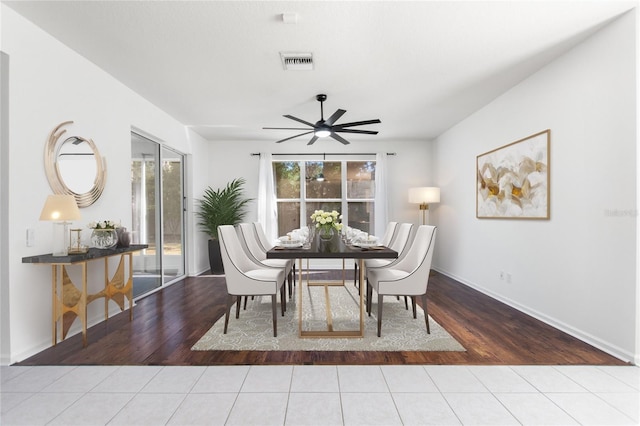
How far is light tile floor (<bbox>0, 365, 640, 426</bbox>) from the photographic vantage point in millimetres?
1793

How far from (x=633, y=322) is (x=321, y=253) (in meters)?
2.35

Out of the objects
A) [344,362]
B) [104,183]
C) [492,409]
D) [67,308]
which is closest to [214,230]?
[104,183]

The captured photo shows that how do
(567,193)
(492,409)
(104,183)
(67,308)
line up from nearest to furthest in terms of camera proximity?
(492,409) < (67,308) < (567,193) < (104,183)

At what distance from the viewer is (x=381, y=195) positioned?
6574 mm

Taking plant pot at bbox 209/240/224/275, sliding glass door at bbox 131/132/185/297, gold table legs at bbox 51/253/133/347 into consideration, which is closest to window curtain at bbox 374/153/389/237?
plant pot at bbox 209/240/224/275

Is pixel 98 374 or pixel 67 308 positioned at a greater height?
pixel 67 308

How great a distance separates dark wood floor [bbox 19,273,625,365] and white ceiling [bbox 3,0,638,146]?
2566mm

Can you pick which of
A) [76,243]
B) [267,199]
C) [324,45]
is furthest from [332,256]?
[267,199]

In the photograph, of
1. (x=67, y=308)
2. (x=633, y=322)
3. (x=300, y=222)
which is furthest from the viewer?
(x=300, y=222)

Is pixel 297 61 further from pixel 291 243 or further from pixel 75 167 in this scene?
pixel 75 167

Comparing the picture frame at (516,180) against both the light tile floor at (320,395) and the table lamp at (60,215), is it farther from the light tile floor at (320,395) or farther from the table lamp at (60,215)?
the table lamp at (60,215)

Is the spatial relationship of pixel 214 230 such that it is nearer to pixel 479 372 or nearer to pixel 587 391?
pixel 479 372

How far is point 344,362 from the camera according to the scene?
2.46 meters

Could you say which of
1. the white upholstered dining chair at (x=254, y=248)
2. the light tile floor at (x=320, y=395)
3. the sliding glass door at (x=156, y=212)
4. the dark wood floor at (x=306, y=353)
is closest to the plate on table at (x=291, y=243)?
the white upholstered dining chair at (x=254, y=248)
